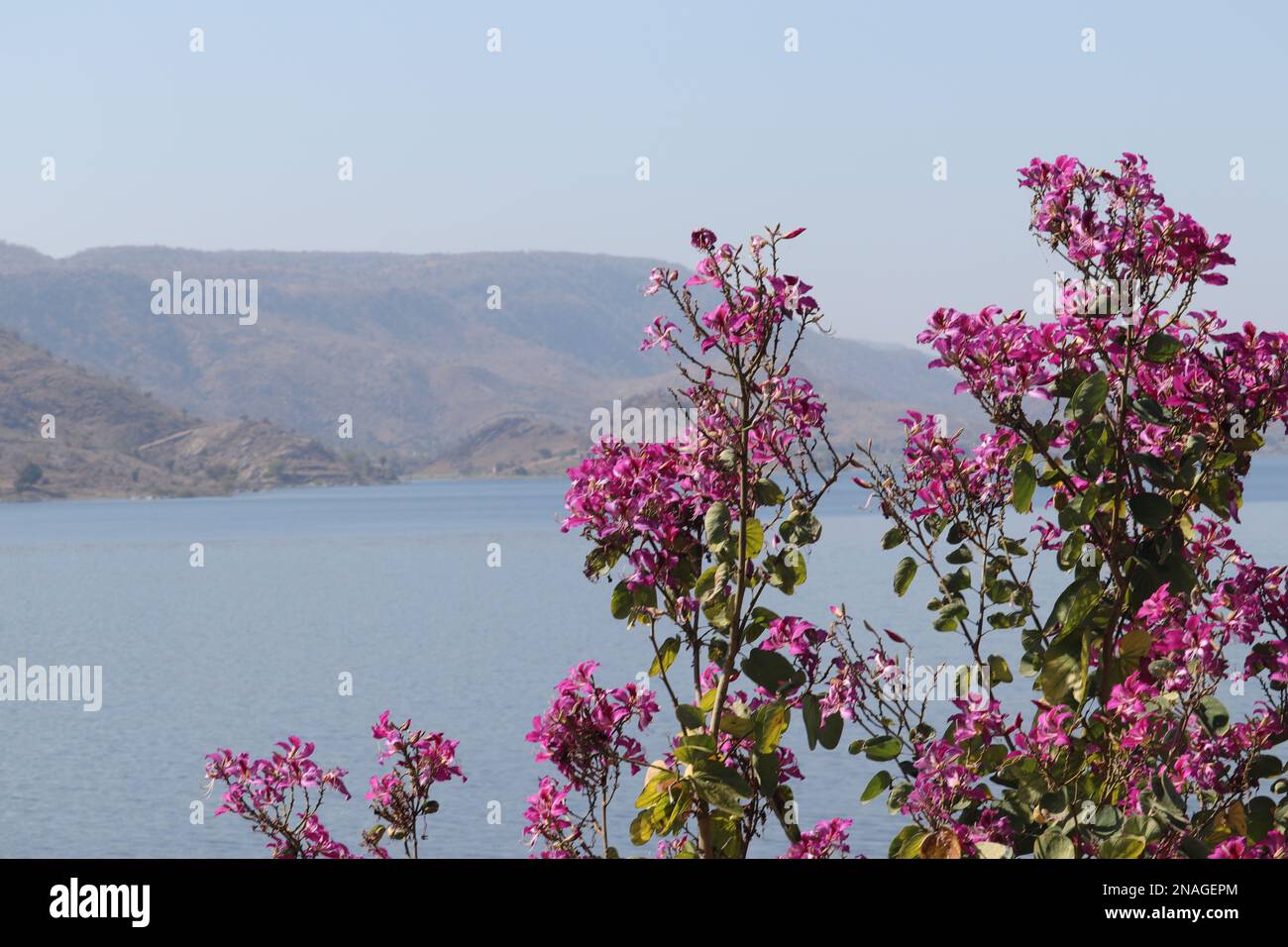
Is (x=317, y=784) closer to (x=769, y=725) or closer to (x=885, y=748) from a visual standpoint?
(x=769, y=725)

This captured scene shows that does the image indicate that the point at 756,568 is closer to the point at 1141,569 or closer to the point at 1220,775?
the point at 1141,569

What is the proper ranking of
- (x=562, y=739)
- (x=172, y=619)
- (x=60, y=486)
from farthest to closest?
→ (x=60, y=486), (x=172, y=619), (x=562, y=739)

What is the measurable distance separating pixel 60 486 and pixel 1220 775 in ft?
611

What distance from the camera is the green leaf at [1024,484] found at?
392 cm

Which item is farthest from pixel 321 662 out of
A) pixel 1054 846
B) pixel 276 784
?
pixel 1054 846

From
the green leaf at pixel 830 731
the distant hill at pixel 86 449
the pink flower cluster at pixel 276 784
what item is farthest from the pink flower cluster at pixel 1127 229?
the distant hill at pixel 86 449

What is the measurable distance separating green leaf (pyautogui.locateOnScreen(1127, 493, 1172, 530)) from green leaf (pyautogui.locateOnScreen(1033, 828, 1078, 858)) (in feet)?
3.09

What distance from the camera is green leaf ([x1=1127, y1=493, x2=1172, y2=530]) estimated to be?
3.80 meters

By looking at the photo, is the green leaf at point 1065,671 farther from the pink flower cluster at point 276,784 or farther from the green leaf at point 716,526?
the pink flower cluster at point 276,784

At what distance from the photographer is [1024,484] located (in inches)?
155

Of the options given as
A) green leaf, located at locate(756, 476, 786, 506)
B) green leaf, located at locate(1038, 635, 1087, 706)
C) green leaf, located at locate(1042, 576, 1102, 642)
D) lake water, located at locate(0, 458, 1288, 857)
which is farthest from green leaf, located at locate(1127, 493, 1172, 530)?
lake water, located at locate(0, 458, 1288, 857)
